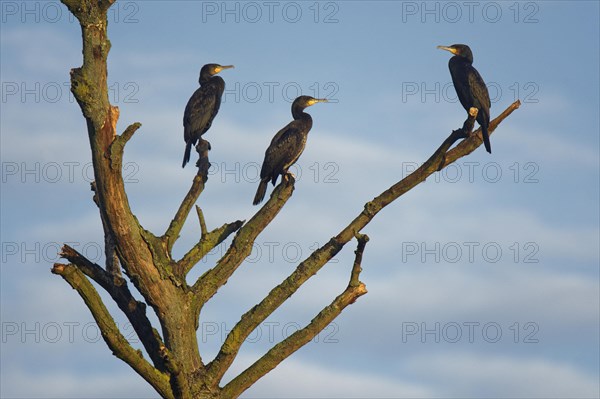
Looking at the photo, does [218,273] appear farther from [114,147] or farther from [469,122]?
[469,122]

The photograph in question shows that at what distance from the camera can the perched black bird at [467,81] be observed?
14125 mm

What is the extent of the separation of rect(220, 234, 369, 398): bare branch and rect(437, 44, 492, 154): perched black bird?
4.83m

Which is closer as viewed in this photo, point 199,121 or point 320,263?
point 320,263

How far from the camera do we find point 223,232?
11.2 metres

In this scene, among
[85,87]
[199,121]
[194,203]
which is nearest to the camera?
[85,87]

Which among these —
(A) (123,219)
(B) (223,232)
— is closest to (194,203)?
(B) (223,232)

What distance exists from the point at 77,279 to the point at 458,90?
7.74 metres

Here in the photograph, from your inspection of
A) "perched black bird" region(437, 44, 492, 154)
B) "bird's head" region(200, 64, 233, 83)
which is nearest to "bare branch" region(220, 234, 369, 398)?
"perched black bird" region(437, 44, 492, 154)

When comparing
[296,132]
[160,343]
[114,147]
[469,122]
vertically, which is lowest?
[160,343]

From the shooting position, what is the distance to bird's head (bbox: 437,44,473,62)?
50.1 feet

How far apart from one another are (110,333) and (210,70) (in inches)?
335

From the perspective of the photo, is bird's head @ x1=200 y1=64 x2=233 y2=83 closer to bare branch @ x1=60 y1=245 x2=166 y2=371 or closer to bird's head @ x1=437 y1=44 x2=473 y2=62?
bird's head @ x1=437 y1=44 x2=473 y2=62

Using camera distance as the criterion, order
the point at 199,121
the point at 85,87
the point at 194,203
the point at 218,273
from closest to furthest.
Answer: the point at 85,87 → the point at 218,273 → the point at 194,203 → the point at 199,121

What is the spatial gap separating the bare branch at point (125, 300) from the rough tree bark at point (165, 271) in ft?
0.04
